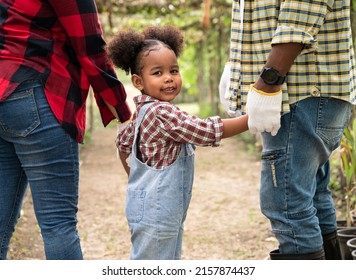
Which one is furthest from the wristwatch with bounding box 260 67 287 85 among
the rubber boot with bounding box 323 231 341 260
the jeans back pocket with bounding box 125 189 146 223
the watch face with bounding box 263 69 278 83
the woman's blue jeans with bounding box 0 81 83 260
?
the rubber boot with bounding box 323 231 341 260

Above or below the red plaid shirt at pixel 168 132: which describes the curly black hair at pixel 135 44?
above

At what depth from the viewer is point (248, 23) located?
2.38 meters

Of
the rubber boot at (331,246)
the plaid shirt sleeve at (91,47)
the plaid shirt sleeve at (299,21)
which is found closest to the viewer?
the plaid shirt sleeve at (299,21)

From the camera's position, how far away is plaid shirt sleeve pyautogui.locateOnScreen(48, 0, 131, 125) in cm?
241

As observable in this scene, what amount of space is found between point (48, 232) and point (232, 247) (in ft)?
7.48

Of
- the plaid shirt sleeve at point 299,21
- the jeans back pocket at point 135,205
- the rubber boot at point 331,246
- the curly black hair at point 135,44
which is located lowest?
the rubber boot at point 331,246

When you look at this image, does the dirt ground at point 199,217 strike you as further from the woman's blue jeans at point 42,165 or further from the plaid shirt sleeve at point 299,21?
the plaid shirt sleeve at point 299,21

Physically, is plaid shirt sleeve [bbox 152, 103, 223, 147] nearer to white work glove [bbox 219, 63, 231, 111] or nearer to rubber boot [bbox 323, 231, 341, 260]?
white work glove [bbox 219, 63, 231, 111]

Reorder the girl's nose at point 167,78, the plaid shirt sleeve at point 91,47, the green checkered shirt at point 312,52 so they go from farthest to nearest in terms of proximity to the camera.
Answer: the girl's nose at point 167,78
the plaid shirt sleeve at point 91,47
the green checkered shirt at point 312,52

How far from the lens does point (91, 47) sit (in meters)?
2.51

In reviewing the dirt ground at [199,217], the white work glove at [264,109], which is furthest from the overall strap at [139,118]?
the dirt ground at [199,217]

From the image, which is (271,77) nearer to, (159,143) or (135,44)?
(159,143)

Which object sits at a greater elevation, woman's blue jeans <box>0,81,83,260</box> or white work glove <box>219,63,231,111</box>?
white work glove <box>219,63,231,111</box>

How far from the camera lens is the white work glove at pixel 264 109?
7.27ft
